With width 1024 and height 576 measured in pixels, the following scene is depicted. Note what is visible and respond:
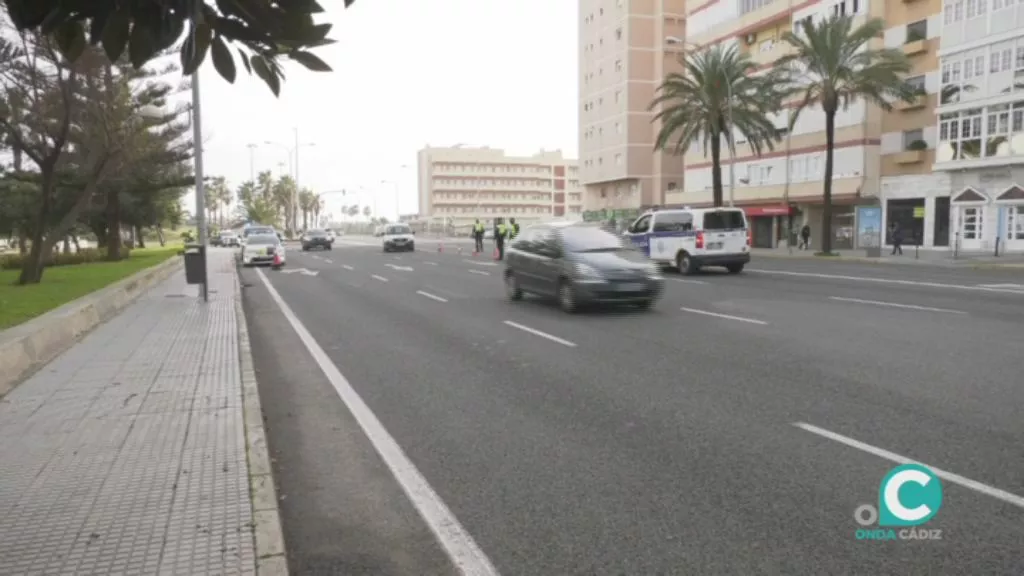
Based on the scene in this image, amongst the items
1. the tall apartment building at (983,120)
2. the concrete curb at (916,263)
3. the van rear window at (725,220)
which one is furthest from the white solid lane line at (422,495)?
the tall apartment building at (983,120)

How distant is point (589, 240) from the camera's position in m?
14.9

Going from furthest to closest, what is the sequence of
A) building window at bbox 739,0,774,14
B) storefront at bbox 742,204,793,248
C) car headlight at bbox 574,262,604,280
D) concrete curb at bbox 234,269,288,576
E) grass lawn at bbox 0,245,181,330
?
building window at bbox 739,0,774,14 → storefront at bbox 742,204,793,248 → car headlight at bbox 574,262,604,280 → grass lawn at bbox 0,245,181,330 → concrete curb at bbox 234,269,288,576

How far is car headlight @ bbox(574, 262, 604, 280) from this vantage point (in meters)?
13.9

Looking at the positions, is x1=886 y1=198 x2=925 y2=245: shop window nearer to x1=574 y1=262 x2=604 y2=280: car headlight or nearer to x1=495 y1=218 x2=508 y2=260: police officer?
x1=495 y1=218 x2=508 y2=260: police officer

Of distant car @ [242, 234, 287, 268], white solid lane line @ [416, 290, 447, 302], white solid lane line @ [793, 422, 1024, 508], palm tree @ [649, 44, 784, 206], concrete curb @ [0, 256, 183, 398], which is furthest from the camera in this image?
palm tree @ [649, 44, 784, 206]

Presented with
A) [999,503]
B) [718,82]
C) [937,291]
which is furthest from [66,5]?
[718,82]

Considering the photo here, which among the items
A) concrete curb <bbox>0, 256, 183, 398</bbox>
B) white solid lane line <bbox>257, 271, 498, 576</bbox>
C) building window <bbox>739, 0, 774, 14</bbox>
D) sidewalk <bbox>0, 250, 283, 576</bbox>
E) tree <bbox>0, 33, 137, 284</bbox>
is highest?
building window <bbox>739, 0, 774, 14</bbox>

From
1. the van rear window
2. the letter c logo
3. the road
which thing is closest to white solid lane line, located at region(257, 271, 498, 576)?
the road

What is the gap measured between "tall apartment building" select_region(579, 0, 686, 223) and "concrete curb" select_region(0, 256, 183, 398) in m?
62.8

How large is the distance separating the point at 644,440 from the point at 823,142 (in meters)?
47.8

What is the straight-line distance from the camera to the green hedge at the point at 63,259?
30641mm

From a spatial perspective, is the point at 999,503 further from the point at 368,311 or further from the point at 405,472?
the point at 368,311

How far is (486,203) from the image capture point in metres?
146

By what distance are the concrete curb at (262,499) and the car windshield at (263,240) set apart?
27.3 metres
